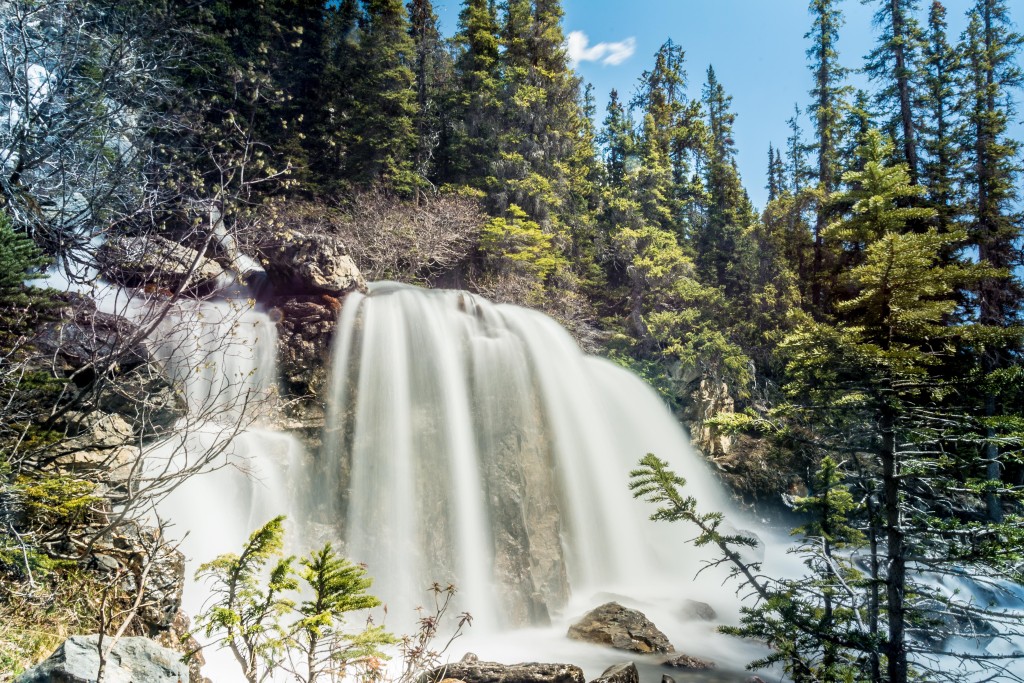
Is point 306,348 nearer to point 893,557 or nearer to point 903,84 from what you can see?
point 893,557

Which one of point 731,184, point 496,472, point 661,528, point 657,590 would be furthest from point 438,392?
point 731,184

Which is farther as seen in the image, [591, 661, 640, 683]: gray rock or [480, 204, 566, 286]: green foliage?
[480, 204, 566, 286]: green foliage

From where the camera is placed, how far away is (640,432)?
15312 mm

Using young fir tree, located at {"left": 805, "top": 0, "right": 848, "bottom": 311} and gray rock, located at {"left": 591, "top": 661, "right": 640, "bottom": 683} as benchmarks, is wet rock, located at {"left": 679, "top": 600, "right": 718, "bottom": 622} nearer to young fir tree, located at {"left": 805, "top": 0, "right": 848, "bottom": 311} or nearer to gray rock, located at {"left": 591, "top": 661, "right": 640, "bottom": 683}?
gray rock, located at {"left": 591, "top": 661, "right": 640, "bottom": 683}

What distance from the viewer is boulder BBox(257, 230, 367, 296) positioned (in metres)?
11.0

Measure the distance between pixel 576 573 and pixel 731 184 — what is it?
70.7 feet

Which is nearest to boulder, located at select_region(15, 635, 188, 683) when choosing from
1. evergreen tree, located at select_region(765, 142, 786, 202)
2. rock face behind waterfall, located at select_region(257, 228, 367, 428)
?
→ rock face behind waterfall, located at select_region(257, 228, 367, 428)

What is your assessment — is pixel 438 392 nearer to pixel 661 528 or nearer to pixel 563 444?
pixel 563 444

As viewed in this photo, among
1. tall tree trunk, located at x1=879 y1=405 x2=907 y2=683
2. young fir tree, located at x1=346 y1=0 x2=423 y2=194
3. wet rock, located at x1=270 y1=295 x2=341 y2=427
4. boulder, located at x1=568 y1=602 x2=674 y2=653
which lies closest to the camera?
tall tree trunk, located at x1=879 y1=405 x2=907 y2=683

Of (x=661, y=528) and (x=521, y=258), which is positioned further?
(x=521, y=258)

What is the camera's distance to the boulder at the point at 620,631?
818 cm

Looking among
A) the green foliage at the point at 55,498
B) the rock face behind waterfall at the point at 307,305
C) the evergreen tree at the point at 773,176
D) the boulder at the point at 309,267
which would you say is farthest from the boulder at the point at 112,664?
the evergreen tree at the point at 773,176

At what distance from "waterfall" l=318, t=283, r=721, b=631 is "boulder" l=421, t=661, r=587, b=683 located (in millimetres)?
→ 3389

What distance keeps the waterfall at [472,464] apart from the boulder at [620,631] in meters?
1.00
